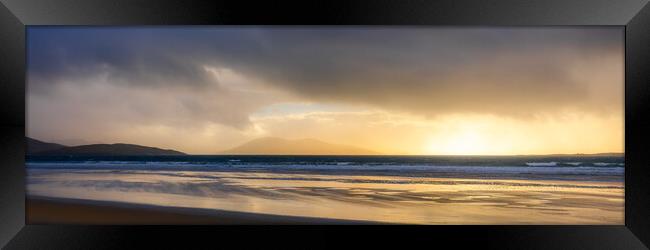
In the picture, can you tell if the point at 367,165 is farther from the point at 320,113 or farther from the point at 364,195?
the point at 364,195

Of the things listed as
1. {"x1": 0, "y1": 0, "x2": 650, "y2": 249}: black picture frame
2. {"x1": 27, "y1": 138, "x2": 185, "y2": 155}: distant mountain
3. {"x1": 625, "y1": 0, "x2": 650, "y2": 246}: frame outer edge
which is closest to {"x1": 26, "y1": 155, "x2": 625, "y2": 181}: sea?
{"x1": 27, "y1": 138, "x2": 185, "y2": 155}: distant mountain

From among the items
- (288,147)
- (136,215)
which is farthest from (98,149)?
(288,147)

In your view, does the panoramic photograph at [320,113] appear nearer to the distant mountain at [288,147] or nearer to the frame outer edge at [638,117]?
the distant mountain at [288,147]

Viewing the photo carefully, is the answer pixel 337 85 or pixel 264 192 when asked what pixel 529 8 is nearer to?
pixel 337 85

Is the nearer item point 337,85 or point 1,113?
point 1,113

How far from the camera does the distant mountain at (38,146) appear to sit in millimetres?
4017

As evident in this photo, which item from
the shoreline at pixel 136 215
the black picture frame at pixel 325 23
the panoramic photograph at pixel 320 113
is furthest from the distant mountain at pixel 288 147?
the black picture frame at pixel 325 23

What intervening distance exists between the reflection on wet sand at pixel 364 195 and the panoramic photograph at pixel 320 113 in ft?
0.10

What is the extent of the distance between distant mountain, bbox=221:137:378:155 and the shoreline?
1.17m

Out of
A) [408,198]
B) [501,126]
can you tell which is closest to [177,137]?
[408,198]

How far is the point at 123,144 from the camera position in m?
5.16

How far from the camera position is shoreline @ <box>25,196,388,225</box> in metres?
4.59

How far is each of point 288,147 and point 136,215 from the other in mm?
2003

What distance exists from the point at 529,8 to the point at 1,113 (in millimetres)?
3468
